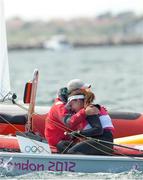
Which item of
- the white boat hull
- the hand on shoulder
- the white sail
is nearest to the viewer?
the white boat hull

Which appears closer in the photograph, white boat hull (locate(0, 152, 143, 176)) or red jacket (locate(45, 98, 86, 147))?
white boat hull (locate(0, 152, 143, 176))

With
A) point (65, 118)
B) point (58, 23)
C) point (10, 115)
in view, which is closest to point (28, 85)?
point (65, 118)

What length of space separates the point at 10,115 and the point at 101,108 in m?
1.81

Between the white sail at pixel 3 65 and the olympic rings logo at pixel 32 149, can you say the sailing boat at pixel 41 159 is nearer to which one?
the olympic rings logo at pixel 32 149

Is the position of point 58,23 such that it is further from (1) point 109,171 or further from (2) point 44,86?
(1) point 109,171

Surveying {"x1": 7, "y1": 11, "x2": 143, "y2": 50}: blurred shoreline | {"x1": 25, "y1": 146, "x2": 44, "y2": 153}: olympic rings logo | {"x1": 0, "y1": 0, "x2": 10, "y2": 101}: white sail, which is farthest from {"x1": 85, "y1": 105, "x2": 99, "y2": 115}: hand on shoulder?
{"x1": 7, "y1": 11, "x2": 143, "y2": 50}: blurred shoreline

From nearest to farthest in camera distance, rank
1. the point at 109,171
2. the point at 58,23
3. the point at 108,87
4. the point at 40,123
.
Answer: the point at 109,171
the point at 40,123
the point at 108,87
the point at 58,23

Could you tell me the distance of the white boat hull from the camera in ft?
28.2

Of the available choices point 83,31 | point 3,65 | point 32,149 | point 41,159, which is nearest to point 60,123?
point 32,149

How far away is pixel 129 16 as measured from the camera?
119 m

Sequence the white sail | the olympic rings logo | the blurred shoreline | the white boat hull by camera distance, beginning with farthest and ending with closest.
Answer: the blurred shoreline → the white sail → the olympic rings logo → the white boat hull

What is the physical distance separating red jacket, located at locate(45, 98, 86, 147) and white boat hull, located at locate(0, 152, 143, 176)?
1.37ft

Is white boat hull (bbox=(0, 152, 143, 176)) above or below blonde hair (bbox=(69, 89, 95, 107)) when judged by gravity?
below

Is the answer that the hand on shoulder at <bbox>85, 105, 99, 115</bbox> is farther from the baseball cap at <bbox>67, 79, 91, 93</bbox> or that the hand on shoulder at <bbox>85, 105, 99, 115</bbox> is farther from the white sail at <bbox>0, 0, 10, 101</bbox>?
the white sail at <bbox>0, 0, 10, 101</bbox>
